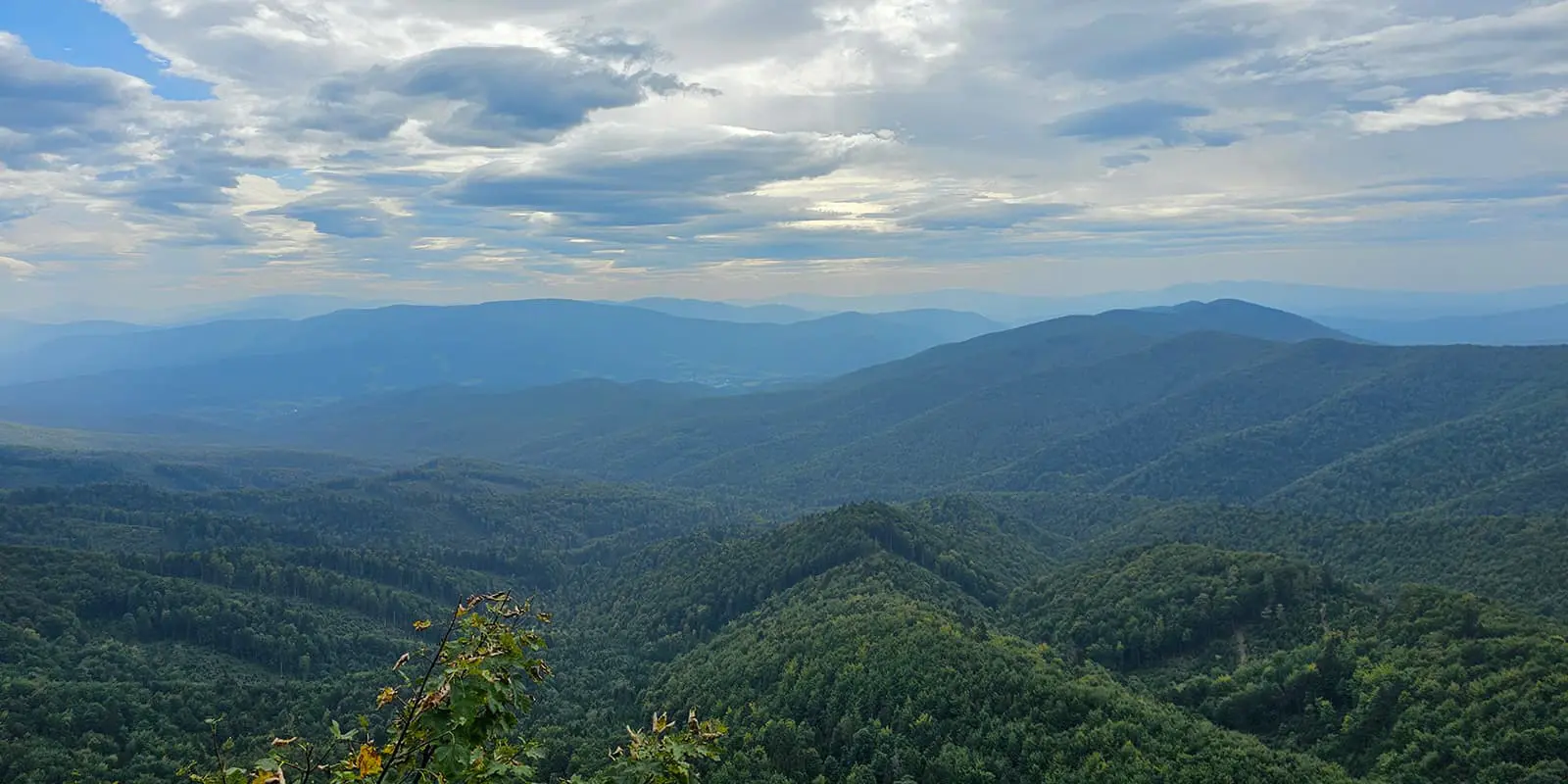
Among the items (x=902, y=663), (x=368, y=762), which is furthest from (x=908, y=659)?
(x=368, y=762)

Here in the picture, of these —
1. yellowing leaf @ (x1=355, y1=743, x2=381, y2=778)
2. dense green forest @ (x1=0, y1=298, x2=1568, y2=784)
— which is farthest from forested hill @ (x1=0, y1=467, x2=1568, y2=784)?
yellowing leaf @ (x1=355, y1=743, x2=381, y2=778)

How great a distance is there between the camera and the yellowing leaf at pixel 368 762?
37.7ft

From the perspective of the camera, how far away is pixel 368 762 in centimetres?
1161

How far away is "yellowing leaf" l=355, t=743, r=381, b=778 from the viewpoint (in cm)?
1150

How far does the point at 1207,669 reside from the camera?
85.2 m

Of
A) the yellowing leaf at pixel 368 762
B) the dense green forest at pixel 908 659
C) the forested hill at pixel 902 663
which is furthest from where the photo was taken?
the forested hill at pixel 902 663

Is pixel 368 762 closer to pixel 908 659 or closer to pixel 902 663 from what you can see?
pixel 902 663

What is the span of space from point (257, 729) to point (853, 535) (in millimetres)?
84422

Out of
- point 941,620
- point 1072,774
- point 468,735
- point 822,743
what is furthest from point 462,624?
point 941,620

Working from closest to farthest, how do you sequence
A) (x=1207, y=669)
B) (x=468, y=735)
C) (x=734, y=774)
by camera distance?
(x=468, y=735)
(x=734, y=774)
(x=1207, y=669)

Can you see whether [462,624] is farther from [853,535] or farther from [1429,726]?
[853,535]

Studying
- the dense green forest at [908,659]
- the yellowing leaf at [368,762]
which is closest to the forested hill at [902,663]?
the dense green forest at [908,659]

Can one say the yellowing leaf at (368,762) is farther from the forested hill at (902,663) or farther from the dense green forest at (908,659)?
the forested hill at (902,663)

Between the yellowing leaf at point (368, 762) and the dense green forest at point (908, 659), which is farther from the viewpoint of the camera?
the dense green forest at point (908, 659)
